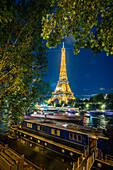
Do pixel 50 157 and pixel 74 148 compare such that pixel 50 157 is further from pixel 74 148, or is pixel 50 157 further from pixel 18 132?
pixel 18 132

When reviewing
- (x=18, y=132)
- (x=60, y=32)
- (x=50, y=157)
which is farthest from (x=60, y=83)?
(x=60, y=32)

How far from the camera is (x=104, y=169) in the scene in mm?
12922

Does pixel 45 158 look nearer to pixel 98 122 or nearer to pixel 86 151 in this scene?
pixel 86 151

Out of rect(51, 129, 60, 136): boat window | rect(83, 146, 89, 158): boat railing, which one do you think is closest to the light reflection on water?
rect(51, 129, 60, 136): boat window

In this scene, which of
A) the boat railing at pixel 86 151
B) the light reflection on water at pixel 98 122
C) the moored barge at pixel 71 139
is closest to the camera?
the boat railing at pixel 86 151

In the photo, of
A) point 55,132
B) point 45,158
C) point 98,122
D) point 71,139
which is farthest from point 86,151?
point 98,122

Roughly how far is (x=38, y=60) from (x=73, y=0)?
823cm

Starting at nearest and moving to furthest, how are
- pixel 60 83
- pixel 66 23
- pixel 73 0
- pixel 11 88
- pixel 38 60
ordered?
pixel 73 0
pixel 66 23
pixel 11 88
pixel 38 60
pixel 60 83

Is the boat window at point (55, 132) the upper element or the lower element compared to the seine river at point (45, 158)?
upper

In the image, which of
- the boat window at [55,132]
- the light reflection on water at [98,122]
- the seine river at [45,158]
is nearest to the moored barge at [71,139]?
the boat window at [55,132]

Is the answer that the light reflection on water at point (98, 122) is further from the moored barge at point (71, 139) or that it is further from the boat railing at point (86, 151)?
the boat railing at point (86, 151)

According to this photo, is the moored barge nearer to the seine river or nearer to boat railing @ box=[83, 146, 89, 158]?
boat railing @ box=[83, 146, 89, 158]

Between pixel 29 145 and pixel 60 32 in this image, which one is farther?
pixel 29 145

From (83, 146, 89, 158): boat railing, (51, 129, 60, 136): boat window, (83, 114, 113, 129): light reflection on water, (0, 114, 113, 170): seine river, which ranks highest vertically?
(51, 129, 60, 136): boat window
